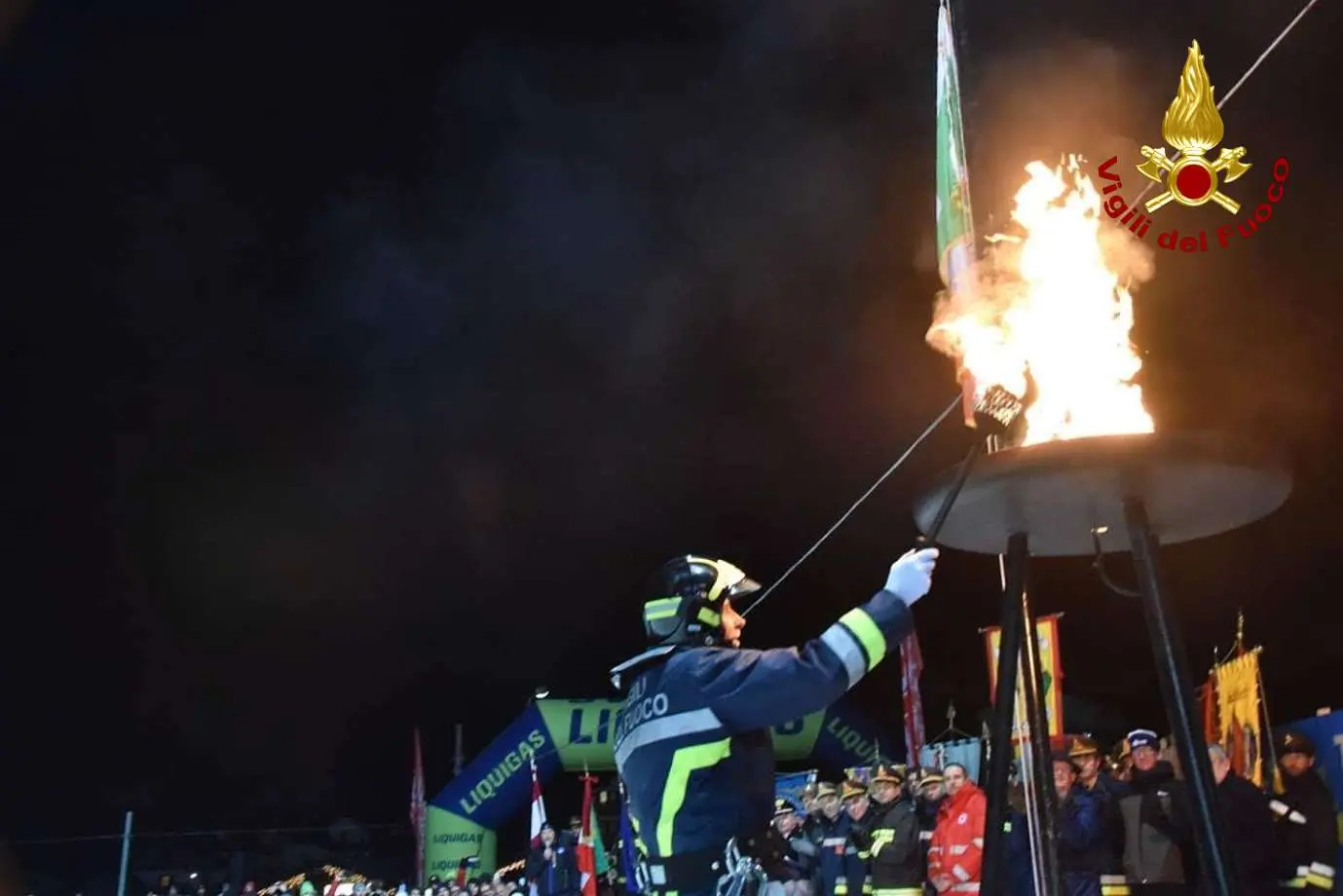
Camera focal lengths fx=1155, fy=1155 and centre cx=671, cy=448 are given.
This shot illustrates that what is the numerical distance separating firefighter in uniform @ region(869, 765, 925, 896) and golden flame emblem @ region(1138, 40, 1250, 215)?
520 centimetres

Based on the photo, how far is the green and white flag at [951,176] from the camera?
21.3ft

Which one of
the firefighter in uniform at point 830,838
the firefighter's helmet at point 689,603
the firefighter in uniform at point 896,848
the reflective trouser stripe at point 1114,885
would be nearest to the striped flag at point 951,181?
the firefighter's helmet at point 689,603

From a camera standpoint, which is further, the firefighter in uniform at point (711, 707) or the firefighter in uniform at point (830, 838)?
the firefighter in uniform at point (830, 838)

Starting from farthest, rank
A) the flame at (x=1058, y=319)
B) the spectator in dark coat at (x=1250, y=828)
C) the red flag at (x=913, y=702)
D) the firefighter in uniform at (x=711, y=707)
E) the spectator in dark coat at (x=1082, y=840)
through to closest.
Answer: the red flag at (x=913, y=702) → the spectator in dark coat at (x=1082, y=840) → the spectator in dark coat at (x=1250, y=828) → the flame at (x=1058, y=319) → the firefighter in uniform at (x=711, y=707)

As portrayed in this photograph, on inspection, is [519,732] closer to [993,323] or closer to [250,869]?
[250,869]

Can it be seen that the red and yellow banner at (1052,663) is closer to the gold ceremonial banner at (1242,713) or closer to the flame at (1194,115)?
the gold ceremonial banner at (1242,713)

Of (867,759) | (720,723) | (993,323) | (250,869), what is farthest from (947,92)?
(250,869)

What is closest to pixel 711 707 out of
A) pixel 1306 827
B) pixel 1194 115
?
pixel 1194 115

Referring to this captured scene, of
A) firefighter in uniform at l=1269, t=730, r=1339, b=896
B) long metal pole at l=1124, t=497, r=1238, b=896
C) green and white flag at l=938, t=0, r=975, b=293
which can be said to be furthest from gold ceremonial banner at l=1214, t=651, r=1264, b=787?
long metal pole at l=1124, t=497, r=1238, b=896

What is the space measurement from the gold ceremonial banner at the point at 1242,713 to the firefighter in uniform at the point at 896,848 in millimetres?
2476

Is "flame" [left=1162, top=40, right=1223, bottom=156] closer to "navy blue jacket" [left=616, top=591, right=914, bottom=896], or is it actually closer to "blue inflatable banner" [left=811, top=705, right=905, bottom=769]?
"navy blue jacket" [left=616, top=591, right=914, bottom=896]

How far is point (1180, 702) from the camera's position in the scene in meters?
3.55

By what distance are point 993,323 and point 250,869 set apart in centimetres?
2330

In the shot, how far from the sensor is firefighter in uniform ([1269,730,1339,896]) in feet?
22.8
